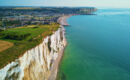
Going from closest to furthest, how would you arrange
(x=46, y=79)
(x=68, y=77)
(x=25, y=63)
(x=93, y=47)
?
(x=25, y=63) → (x=46, y=79) → (x=68, y=77) → (x=93, y=47)

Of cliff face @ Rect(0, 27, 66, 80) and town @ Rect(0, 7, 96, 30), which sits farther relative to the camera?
town @ Rect(0, 7, 96, 30)

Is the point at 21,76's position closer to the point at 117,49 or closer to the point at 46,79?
the point at 46,79

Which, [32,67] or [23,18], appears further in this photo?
[23,18]

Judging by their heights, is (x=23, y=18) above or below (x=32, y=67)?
above

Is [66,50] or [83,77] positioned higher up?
[66,50]

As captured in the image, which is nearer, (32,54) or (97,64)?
(32,54)

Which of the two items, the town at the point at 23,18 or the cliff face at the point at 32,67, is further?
the town at the point at 23,18


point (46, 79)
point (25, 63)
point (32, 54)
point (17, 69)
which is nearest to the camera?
point (17, 69)

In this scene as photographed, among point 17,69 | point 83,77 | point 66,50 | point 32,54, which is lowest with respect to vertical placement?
point 83,77

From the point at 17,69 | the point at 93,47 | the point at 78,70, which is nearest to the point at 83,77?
the point at 78,70

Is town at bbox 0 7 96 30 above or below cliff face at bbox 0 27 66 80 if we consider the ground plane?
above

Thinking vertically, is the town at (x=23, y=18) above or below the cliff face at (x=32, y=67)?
above
